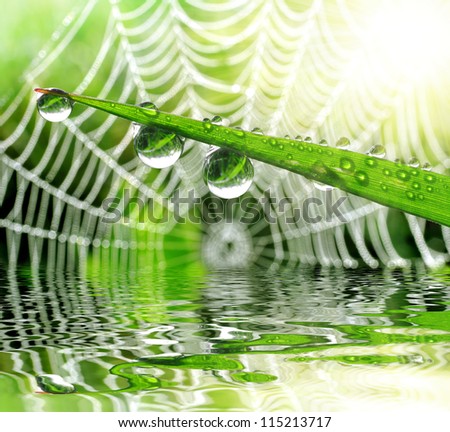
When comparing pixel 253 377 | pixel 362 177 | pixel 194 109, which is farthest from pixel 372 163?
pixel 194 109

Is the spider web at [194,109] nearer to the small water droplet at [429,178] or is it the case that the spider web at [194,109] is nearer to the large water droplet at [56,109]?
the large water droplet at [56,109]

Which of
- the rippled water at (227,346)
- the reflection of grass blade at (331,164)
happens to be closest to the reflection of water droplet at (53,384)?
the rippled water at (227,346)

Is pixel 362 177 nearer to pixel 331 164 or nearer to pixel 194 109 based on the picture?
pixel 331 164

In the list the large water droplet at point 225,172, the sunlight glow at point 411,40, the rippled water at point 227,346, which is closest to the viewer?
the rippled water at point 227,346

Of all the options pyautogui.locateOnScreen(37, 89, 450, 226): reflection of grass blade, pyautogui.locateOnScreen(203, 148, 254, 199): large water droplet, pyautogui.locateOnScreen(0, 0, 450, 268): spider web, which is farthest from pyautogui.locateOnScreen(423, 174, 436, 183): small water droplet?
pyautogui.locateOnScreen(0, 0, 450, 268): spider web

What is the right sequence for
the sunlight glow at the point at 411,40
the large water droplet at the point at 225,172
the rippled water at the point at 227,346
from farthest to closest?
the sunlight glow at the point at 411,40 < the large water droplet at the point at 225,172 < the rippled water at the point at 227,346

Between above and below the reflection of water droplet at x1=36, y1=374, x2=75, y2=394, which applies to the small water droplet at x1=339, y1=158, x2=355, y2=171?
above

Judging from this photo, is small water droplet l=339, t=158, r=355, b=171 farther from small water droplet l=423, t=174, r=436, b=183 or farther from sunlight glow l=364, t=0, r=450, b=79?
sunlight glow l=364, t=0, r=450, b=79
